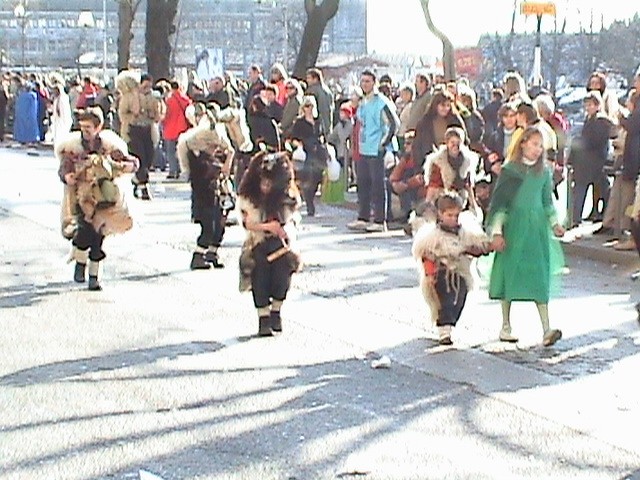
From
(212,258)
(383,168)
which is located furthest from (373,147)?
(212,258)

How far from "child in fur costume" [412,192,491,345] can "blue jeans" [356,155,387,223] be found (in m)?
6.73

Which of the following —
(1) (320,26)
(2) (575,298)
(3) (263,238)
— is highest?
(1) (320,26)

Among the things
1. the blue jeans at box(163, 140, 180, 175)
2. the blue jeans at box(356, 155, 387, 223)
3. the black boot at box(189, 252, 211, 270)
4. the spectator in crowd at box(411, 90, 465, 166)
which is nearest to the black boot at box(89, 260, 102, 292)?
the black boot at box(189, 252, 211, 270)

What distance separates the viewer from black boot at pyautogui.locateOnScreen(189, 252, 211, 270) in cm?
1328

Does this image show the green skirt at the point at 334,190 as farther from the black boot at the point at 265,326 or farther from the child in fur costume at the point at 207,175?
the black boot at the point at 265,326

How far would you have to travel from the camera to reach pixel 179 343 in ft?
32.4

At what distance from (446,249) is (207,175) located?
402 cm

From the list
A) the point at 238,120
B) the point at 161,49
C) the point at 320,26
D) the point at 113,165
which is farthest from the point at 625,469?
the point at 161,49

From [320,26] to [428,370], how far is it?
1962 cm

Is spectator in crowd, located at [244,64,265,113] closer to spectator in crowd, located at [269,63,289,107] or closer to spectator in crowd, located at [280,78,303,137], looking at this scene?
spectator in crowd, located at [269,63,289,107]

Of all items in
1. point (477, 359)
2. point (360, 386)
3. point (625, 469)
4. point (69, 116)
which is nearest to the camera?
point (625, 469)

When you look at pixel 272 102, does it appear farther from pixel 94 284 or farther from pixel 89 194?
pixel 94 284

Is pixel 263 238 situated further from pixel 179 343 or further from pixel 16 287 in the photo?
pixel 16 287

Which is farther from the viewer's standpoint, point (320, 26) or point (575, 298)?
point (320, 26)
